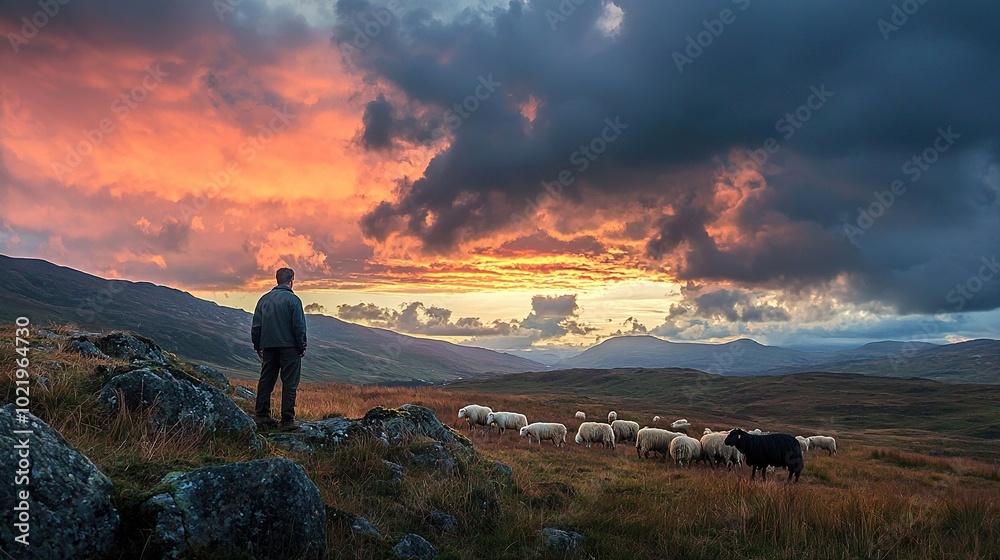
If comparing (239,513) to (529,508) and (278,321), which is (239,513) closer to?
(529,508)

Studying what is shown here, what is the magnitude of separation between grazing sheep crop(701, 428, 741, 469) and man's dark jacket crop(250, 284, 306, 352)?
53.2 ft

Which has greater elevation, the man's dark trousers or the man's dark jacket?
the man's dark jacket

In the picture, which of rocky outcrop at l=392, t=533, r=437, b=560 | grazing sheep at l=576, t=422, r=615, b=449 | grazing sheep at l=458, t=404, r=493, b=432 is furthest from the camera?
grazing sheep at l=458, t=404, r=493, b=432

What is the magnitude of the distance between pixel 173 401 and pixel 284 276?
3.35m

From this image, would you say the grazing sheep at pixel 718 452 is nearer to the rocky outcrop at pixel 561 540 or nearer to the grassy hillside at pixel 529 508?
the grassy hillside at pixel 529 508

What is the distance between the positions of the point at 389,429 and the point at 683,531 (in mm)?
5555

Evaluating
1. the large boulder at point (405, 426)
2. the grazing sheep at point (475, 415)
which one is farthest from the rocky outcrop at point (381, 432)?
the grazing sheep at point (475, 415)

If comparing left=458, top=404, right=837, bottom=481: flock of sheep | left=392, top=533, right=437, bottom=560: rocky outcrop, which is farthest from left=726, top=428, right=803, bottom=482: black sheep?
left=392, top=533, right=437, bottom=560: rocky outcrop

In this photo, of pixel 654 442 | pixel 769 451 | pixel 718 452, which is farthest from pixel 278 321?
pixel 718 452

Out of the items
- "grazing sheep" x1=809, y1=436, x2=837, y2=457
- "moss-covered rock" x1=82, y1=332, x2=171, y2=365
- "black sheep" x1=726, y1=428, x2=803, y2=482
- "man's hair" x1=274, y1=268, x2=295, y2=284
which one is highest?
"man's hair" x1=274, y1=268, x2=295, y2=284

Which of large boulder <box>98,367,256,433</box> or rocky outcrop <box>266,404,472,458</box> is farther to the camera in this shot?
rocky outcrop <box>266,404,472,458</box>

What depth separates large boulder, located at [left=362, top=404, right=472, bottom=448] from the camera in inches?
374

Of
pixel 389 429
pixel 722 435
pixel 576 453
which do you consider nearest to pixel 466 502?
pixel 389 429

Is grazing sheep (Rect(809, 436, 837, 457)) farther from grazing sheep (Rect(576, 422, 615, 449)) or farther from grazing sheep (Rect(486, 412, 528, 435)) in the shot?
grazing sheep (Rect(486, 412, 528, 435))
